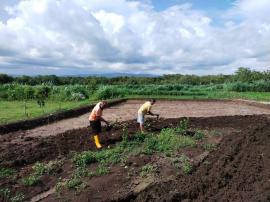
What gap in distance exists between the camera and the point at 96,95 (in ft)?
118

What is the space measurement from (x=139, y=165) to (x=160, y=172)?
2.17ft

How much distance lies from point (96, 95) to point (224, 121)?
16.8 m

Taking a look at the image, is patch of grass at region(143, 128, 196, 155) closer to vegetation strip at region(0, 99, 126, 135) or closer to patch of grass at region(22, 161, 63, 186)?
patch of grass at region(22, 161, 63, 186)

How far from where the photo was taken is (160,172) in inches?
462

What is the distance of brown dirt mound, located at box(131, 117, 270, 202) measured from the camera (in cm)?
998

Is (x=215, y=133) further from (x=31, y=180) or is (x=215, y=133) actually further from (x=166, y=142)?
(x=31, y=180)

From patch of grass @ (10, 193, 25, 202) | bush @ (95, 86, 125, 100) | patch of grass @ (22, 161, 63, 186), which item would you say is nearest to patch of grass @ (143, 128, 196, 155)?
patch of grass @ (22, 161, 63, 186)

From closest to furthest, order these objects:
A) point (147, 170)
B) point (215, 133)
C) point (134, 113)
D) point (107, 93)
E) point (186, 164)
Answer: point (147, 170) < point (186, 164) < point (215, 133) < point (134, 113) < point (107, 93)

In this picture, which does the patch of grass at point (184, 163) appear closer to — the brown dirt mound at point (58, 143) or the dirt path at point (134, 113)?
the brown dirt mound at point (58, 143)

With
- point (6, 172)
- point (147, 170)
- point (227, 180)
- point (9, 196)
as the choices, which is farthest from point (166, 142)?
point (9, 196)

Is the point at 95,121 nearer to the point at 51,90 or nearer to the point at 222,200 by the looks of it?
the point at 222,200

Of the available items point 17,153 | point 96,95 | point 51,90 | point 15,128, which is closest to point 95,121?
point 17,153

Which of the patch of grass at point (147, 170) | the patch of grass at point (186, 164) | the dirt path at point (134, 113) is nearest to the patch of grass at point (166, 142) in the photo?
the patch of grass at point (186, 164)

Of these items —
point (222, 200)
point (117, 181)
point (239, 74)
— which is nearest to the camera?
point (222, 200)
